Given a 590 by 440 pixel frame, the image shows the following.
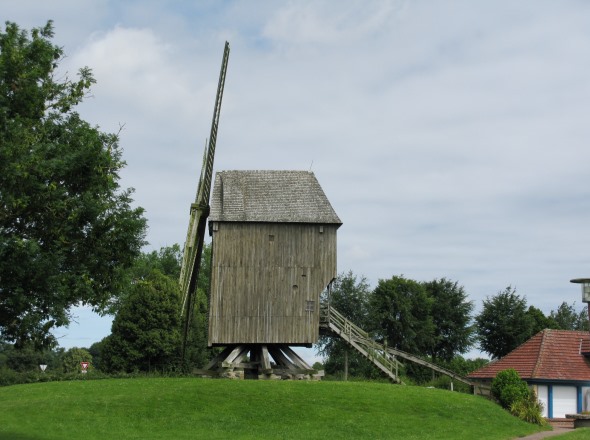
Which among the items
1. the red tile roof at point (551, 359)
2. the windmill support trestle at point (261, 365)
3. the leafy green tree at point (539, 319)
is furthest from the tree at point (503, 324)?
the windmill support trestle at point (261, 365)

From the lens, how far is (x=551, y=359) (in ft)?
133

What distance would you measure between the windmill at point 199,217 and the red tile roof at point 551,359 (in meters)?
16.5

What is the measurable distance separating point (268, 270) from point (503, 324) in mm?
28571

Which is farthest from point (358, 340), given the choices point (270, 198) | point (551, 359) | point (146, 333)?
point (146, 333)

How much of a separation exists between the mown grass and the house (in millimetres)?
4778

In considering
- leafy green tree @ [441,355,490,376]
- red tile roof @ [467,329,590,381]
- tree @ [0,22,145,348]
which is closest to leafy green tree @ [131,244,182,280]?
leafy green tree @ [441,355,490,376]

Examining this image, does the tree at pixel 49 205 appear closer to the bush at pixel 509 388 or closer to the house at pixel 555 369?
the bush at pixel 509 388

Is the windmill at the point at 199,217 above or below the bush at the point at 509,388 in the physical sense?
above

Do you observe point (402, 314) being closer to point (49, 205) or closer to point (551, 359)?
point (551, 359)

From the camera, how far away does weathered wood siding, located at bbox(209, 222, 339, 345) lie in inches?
1554

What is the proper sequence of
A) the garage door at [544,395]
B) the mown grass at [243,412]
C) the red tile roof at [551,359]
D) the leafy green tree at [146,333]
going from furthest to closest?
the leafy green tree at [146,333] < the red tile roof at [551,359] < the garage door at [544,395] < the mown grass at [243,412]

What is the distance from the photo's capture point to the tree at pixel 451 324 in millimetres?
66125

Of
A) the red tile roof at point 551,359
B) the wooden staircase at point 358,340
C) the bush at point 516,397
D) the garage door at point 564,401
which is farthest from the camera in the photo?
the wooden staircase at point 358,340

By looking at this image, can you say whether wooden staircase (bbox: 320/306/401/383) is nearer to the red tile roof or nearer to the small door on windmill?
the small door on windmill
